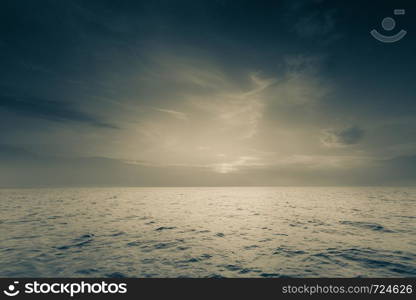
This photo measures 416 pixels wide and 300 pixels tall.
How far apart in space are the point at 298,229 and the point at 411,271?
12.0 metres

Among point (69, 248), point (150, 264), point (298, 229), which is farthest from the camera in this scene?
point (298, 229)

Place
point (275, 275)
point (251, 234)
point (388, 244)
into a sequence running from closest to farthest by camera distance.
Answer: point (275, 275) → point (388, 244) → point (251, 234)

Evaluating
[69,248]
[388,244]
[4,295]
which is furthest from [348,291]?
[69,248]

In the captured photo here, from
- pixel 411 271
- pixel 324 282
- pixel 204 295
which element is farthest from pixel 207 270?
pixel 411 271

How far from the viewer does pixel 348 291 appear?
Answer: 24.4 feet

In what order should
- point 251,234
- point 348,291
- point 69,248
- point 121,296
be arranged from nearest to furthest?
point 121,296
point 348,291
point 69,248
point 251,234

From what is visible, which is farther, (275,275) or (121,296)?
(275,275)

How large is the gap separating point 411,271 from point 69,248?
20.5m

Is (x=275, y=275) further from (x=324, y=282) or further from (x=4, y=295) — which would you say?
(x=4, y=295)

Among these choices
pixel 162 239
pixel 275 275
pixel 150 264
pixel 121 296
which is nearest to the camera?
pixel 121 296

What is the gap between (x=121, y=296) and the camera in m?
6.96

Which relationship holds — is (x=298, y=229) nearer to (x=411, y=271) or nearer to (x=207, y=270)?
(x=411, y=271)

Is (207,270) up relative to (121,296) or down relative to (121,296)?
down

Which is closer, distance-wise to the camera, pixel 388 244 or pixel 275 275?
pixel 275 275
